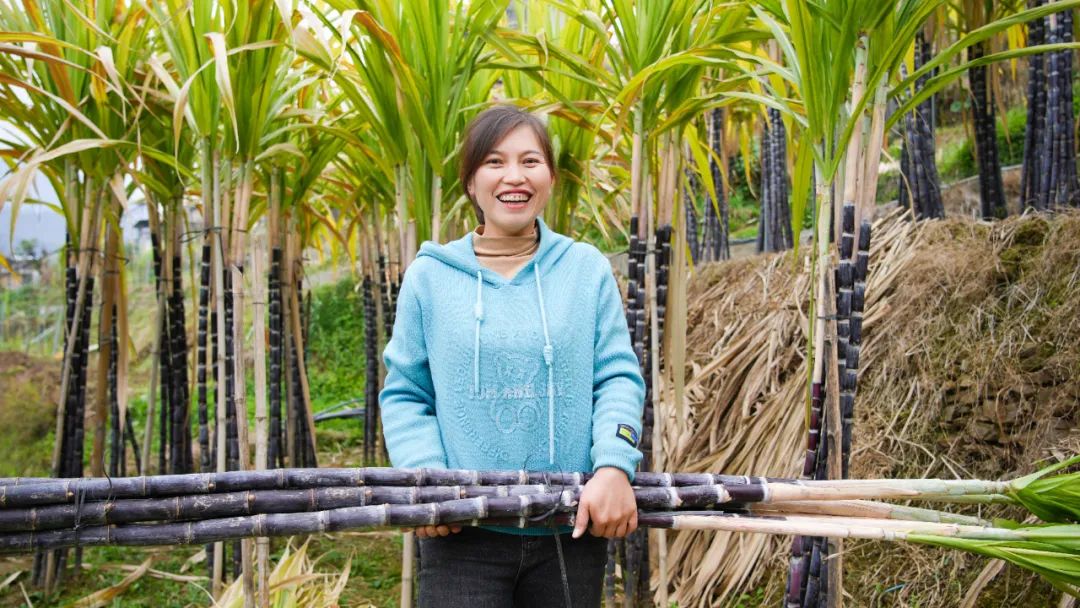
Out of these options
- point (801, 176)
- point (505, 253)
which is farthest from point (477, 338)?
point (801, 176)

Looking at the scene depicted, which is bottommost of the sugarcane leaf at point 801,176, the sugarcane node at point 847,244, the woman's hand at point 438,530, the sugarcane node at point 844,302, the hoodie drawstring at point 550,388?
the woman's hand at point 438,530

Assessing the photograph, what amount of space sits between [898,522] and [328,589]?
199 cm

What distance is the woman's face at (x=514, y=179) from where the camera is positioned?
1.33 metres

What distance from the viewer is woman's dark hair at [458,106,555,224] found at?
134cm

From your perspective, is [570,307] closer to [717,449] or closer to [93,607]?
[717,449]

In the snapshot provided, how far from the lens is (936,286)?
8.50 ft

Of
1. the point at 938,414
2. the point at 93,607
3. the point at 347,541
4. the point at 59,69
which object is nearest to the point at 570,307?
the point at 938,414

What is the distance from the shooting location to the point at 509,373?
1.29 metres

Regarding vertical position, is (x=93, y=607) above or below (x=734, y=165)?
below

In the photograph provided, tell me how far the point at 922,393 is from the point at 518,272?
65.3 inches

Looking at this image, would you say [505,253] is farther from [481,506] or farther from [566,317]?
[481,506]

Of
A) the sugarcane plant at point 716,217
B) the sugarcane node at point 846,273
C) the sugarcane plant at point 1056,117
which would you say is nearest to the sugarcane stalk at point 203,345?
the sugarcane node at point 846,273

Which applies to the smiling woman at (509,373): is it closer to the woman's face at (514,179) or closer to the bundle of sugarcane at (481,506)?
the woman's face at (514,179)

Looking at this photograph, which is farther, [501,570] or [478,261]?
[478,261]
